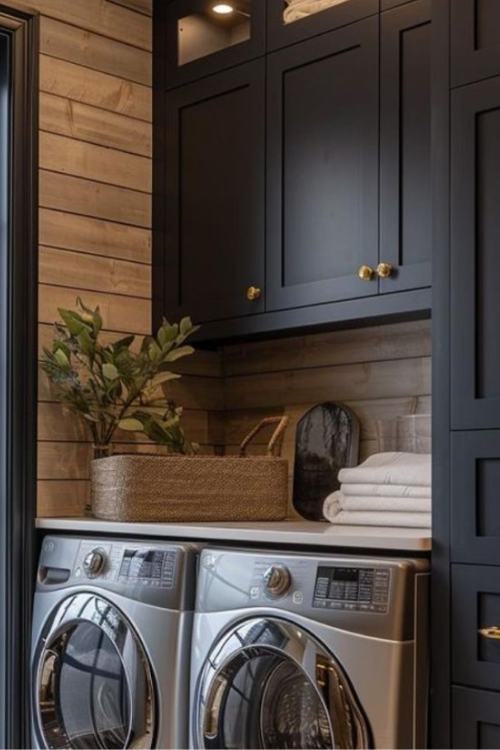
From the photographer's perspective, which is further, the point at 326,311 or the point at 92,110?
the point at 92,110

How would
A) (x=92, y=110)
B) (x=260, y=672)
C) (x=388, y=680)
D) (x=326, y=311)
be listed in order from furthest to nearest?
(x=92, y=110) → (x=326, y=311) → (x=260, y=672) → (x=388, y=680)

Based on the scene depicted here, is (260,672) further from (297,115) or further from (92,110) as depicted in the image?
(92,110)

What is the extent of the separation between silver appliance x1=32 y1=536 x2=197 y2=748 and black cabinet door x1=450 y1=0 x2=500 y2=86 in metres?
1.20

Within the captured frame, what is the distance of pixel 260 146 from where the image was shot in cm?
293

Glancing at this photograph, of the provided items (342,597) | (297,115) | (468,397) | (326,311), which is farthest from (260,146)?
(342,597)

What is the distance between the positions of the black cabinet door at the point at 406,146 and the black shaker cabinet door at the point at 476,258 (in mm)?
340

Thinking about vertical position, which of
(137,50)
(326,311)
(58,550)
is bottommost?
(58,550)

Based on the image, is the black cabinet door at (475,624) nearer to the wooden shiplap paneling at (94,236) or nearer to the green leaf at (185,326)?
the green leaf at (185,326)

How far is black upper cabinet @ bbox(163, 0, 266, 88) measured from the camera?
298 cm

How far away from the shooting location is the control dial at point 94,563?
2.68m

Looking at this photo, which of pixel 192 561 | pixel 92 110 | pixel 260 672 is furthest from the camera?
pixel 92 110

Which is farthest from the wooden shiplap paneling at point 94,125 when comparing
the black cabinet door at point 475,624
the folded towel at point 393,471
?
A: the black cabinet door at point 475,624

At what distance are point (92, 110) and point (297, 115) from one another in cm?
65

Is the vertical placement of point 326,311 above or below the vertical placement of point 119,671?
above
